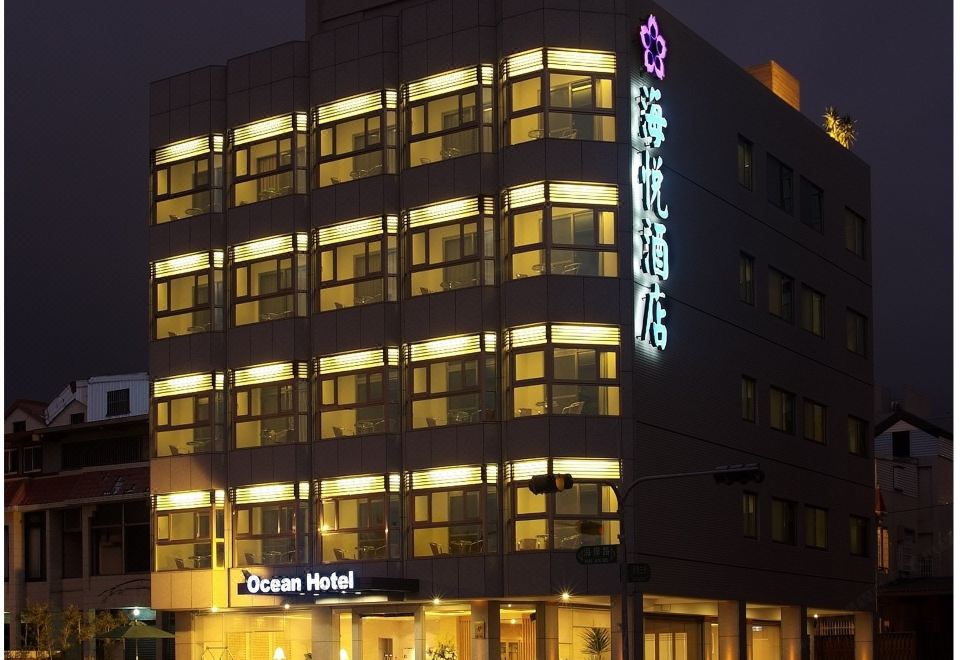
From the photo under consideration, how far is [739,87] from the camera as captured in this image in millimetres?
61875

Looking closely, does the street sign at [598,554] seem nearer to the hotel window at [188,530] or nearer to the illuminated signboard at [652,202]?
the illuminated signboard at [652,202]

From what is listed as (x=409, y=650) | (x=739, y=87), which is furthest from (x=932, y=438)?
(x=409, y=650)

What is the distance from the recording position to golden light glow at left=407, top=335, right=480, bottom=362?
5281 cm

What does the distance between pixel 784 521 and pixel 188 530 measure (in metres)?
23.6

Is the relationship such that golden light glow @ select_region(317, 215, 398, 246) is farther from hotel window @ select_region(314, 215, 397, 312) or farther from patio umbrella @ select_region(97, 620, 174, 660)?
patio umbrella @ select_region(97, 620, 174, 660)

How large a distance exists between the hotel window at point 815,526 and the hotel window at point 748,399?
227 inches

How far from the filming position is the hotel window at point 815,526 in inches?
2527

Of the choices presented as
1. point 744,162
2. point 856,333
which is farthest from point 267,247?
point 856,333

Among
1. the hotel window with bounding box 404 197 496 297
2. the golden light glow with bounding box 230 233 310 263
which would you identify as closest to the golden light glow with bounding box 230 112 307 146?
the golden light glow with bounding box 230 233 310 263

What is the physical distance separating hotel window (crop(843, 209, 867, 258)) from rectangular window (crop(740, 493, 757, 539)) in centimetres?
1558

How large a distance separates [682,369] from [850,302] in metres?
17.3

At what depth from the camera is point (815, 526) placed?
6506 centimetres

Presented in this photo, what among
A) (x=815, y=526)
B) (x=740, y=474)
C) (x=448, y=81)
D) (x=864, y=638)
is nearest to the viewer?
(x=740, y=474)

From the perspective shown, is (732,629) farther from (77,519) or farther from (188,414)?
(77,519)
